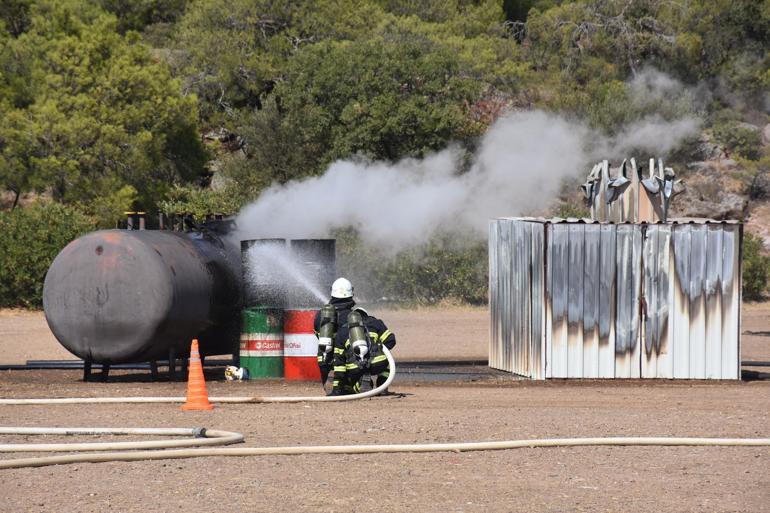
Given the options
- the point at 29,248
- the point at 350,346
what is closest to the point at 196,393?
the point at 350,346

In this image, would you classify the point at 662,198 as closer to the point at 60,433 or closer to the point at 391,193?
the point at 391,193

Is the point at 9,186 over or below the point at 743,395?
over

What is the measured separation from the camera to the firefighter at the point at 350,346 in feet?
49.6

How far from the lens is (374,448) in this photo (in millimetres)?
11055

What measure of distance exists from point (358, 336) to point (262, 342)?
3.06m

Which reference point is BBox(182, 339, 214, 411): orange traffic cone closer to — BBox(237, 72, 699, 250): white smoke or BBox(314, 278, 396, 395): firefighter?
BBox(314, 278, 396, 395): firefighter

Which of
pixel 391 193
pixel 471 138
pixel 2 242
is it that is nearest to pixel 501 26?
pixel 471 138

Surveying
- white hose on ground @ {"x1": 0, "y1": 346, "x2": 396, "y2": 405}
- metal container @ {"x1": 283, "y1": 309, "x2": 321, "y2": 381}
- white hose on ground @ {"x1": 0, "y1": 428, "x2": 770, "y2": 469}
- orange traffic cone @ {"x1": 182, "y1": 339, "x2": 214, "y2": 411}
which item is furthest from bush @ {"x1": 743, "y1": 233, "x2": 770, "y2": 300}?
white hose on ground @ {"x1": 0, "y1": 428, "x2": 770, "y2": 469}

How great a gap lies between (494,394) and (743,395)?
3244 mm

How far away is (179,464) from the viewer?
10617 millimetres

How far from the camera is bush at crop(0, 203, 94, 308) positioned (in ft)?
110

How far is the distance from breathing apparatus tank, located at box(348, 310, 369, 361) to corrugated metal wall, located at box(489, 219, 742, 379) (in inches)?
141

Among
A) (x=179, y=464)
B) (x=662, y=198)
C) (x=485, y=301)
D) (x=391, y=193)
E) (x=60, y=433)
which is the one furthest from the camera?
(x=485, y=301)

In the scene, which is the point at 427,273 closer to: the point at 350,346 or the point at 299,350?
the point at 299,350
